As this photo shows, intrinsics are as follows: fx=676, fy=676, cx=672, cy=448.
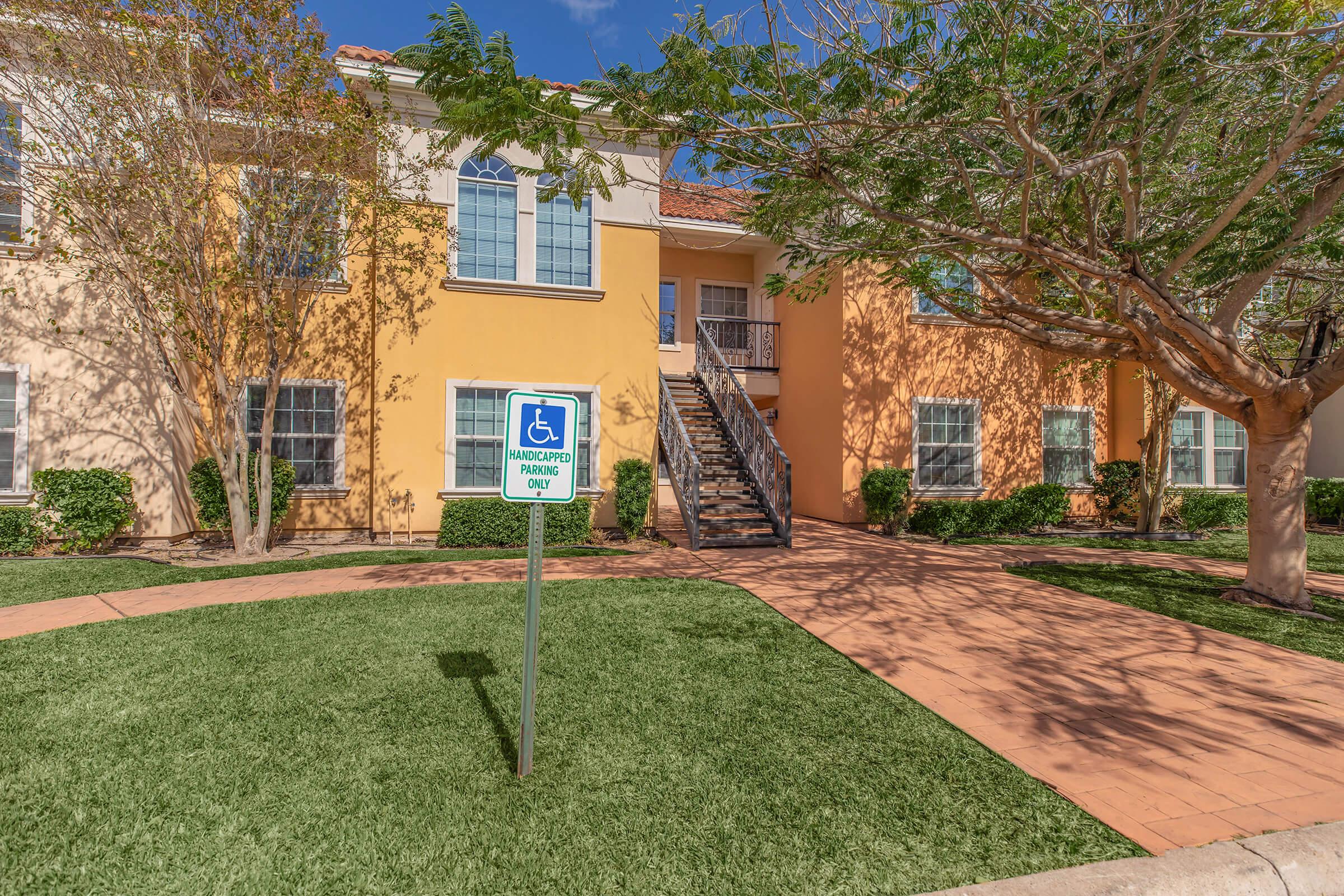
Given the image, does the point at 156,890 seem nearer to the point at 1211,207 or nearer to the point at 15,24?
the point at 1211,207

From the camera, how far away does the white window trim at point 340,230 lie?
871 cm

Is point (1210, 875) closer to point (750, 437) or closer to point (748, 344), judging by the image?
point (750, 437)

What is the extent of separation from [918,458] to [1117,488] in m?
3.95

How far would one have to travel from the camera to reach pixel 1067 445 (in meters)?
13.9

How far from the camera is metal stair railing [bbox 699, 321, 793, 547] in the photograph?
10.5m

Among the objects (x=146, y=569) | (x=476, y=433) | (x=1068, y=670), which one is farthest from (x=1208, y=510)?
(x=146, y=569)

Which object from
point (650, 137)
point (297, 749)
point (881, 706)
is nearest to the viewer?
point (297, 749)

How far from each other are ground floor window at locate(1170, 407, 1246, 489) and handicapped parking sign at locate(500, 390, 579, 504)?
643 inches

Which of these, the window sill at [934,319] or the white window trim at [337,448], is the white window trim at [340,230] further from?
the window sill at [934,319]

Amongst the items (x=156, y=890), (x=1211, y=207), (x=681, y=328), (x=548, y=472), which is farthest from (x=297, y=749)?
(x=681, y=328)

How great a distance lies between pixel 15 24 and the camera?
810cm

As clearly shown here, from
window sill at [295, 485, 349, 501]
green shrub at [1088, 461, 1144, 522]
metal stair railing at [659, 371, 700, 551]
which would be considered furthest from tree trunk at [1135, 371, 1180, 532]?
window sill at [295, 485, 349, 501]

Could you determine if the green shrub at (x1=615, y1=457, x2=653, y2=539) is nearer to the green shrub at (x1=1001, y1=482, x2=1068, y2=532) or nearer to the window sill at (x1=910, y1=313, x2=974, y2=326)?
the window sill at (x1=910, y1=313, x2=974, y2=326)

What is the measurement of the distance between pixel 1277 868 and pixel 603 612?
4600 mm
